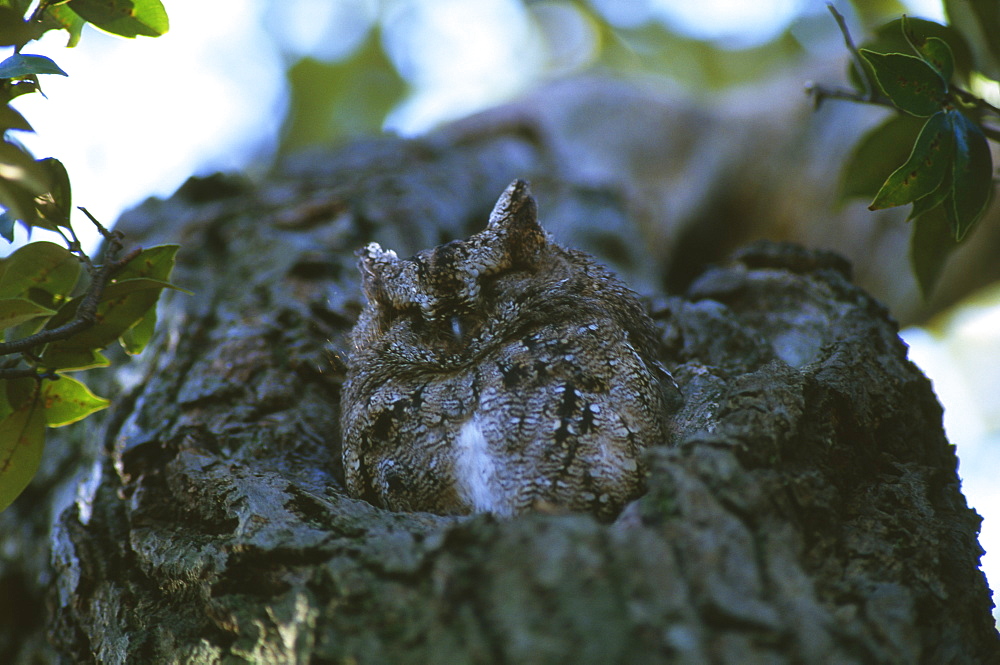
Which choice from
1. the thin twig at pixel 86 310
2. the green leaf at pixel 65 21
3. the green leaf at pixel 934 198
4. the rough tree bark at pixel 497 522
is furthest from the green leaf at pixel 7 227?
the green leaf at pixel 934 198

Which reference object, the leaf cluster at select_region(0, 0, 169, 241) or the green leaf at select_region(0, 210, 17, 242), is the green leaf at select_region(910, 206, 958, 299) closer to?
the leaf cluster at select_region(0, 0, 169, 241)

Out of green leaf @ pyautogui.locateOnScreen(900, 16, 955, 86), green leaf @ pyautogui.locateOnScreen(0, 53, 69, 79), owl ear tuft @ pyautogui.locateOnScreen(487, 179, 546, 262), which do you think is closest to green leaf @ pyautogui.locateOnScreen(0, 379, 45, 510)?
green leaf @ pyautogui.locateOnScreen(0, 53, 69, 79)

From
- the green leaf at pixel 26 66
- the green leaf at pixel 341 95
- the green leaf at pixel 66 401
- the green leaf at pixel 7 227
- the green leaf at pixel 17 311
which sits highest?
the green leaf at pixel 341 95

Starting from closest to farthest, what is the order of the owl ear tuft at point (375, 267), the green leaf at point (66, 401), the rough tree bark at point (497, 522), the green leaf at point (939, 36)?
the rough tree bark at point (497, 522), the green leaf at point (66, 401), the green leaf at point (939, 36), the owl ear tuft at point (375, 267)

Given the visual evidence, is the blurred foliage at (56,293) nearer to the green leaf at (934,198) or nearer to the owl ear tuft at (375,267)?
the owl ear tuft at (375,267)

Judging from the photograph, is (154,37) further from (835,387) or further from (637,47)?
(637,47)

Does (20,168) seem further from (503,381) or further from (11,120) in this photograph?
(503,381)
